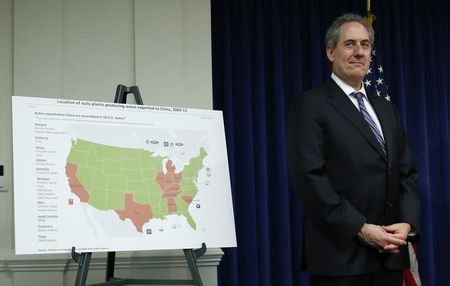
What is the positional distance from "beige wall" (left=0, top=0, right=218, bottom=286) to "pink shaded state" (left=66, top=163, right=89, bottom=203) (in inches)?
24.9

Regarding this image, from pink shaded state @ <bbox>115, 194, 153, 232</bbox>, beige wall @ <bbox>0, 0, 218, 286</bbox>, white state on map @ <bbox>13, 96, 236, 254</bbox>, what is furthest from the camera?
beige wall @ <bbox>0, 0, 218, 286</bbox>

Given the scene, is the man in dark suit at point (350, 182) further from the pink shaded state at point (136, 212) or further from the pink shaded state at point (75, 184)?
the pink shaded state at point (75, 184)

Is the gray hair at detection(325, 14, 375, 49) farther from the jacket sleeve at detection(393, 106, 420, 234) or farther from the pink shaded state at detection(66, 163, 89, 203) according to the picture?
the pink shaded state at detection(66, 163, 89, 203)

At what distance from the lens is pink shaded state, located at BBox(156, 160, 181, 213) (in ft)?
6.97

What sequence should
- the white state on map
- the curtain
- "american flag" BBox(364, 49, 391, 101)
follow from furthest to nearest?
"american flag" BBox(364, 49, 391, 101) → the curtain → the white state on map

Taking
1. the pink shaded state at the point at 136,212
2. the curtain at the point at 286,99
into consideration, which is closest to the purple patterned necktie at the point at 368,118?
the pink shaded state at the point at 136,212

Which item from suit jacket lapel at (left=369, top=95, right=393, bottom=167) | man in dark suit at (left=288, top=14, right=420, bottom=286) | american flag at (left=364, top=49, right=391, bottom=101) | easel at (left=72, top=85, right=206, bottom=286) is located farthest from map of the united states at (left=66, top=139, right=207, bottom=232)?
american flag at (left=364, top=49, right=391, bottom=101)

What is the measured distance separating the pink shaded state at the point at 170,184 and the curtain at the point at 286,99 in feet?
2.64

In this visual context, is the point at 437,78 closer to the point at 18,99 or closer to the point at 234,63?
the point at 234,63

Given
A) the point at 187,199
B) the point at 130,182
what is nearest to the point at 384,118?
the point at 187,199

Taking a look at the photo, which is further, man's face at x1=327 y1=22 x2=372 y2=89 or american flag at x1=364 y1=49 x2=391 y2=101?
american flag at x1=364 y1=49 x2=391 y2=101

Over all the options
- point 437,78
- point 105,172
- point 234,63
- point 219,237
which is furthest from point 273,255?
point 437,78

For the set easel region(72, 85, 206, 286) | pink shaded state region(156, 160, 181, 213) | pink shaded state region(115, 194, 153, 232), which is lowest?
easel region(72, 85, 206, 286)

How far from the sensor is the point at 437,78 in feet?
10.9
